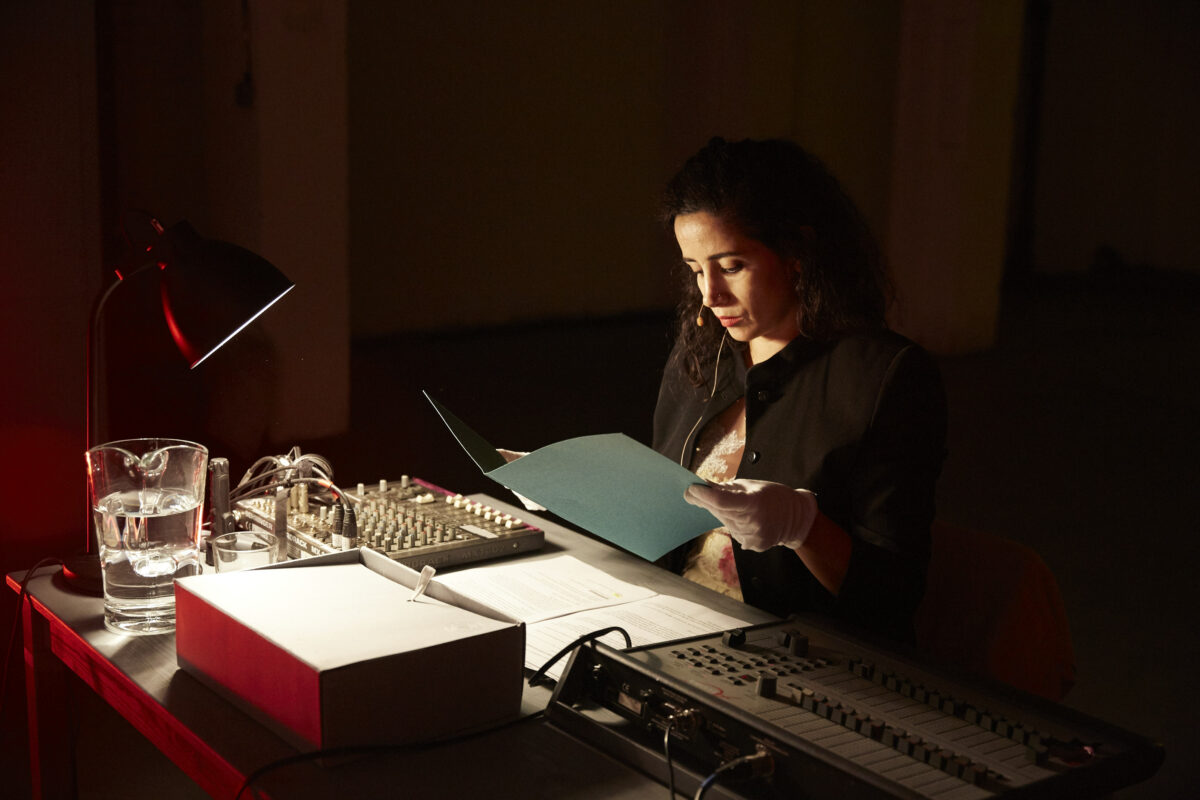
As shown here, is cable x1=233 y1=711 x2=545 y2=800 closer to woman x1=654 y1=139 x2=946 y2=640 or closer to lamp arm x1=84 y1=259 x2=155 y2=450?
woman x1=654 y1=139 x2=946 y2=640

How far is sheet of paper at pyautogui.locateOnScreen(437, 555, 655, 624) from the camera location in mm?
1533

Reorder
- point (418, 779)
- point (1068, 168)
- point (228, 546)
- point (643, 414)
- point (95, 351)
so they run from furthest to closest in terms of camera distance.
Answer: point (1068, 168), point (643, 414), point (95, 351), point (228, 546), point (418, 779)

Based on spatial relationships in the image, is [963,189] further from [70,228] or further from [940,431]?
A: [940,431]

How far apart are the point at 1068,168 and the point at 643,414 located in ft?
22.4

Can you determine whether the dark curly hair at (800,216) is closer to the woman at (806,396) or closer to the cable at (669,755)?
the woman at (806,396)

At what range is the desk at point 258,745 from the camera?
1085mm

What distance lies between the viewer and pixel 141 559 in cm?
146

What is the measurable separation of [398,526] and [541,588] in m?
0.26

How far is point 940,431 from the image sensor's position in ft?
5.72

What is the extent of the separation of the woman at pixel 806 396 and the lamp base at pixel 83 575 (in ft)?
2.89

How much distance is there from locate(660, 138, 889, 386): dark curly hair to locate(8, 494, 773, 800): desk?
547 millimetres

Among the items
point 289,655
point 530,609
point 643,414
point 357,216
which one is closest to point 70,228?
point 530,609

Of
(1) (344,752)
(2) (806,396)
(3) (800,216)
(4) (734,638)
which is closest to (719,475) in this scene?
(2) (806,396)

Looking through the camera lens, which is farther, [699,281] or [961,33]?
[961,33]
